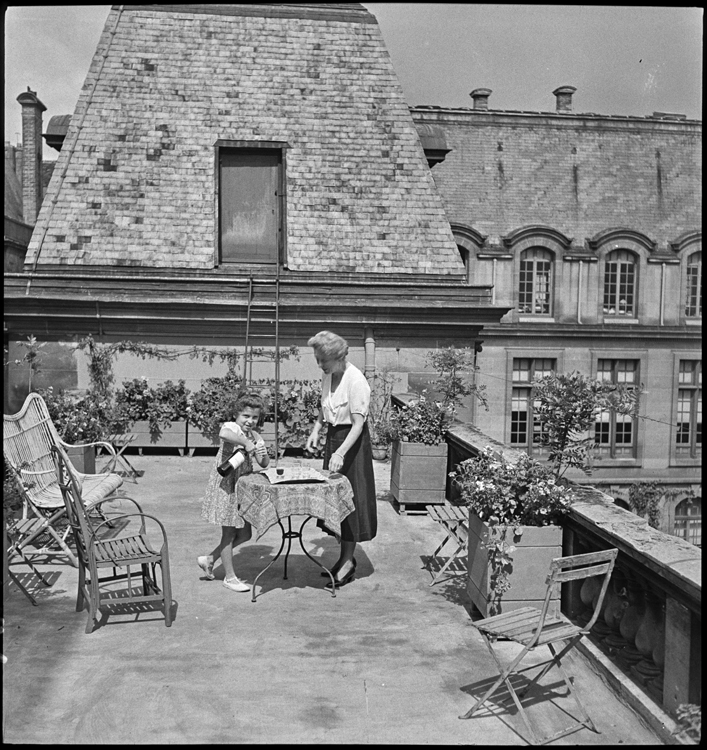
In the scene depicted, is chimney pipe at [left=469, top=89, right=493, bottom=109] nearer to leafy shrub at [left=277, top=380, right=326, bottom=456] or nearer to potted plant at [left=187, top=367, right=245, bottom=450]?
leafy shrub at [left=277, top=380, right=326, bottom=456]

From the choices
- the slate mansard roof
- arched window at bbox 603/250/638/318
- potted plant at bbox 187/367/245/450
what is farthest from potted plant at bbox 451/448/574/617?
arched window at bbox 603/250/638/318

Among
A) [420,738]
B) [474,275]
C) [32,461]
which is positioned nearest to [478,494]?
[420,738]

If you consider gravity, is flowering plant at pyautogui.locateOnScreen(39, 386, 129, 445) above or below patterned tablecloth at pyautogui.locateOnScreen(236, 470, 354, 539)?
above

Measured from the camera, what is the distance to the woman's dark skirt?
641cm

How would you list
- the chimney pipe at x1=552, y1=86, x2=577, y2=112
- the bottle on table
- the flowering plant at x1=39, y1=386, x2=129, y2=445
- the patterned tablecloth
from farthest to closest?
the chimney pipe at x1=552, y1=86, x2=577, y2=112 < the flowering plant at x1=39, y1=386, x2=129, y2=445 < the bottle on table < the patterned tablecloth

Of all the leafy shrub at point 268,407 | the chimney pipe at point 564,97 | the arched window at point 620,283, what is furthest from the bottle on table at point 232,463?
the chimney pipe at point 564,97

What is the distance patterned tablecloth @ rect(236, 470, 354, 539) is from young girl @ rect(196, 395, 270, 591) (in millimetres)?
146

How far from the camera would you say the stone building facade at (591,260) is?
99.4ft

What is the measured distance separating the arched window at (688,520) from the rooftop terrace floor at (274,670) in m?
25.8

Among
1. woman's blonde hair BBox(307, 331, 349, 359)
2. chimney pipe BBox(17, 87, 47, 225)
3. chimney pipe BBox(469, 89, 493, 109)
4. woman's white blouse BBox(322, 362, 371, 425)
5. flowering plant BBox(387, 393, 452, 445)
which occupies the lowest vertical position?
flowering plant BBox(387, 393, 452, 445)

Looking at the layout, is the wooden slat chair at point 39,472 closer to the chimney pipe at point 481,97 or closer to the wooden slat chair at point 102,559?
the wooden slat chair at point 102,559

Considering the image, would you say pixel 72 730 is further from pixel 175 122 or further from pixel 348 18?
pixel 348 18

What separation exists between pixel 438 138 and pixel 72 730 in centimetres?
1483

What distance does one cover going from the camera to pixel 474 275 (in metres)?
30.3
